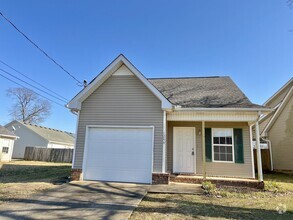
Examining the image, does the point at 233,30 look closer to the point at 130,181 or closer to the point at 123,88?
the point at 123,88

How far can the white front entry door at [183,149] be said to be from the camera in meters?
10.4

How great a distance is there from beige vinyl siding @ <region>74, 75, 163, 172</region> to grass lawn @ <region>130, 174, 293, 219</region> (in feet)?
8.76

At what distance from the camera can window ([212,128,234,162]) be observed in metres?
10.3

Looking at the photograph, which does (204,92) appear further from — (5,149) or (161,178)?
(5,149)

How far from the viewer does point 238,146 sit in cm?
1026

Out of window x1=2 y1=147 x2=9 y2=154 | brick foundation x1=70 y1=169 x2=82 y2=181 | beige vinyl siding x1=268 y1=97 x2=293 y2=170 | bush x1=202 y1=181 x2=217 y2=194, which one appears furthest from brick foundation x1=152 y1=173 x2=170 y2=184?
window x1=2 y1=147 x2=9 y2=154

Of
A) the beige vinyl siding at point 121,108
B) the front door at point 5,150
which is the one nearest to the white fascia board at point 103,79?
the beige vinyl siding at point 121,108

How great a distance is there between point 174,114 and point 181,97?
162 cm

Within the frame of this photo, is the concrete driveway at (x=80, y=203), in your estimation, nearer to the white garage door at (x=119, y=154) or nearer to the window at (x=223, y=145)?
the white garage door at (x=119, y=154)

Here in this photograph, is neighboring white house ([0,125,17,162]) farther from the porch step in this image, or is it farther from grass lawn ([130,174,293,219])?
→ grass lawn ([130,174,293,219])

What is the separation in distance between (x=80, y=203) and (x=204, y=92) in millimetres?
8165

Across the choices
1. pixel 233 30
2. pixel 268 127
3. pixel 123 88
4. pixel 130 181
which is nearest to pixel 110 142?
pixel 130 181

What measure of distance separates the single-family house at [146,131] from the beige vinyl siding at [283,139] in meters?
6.53

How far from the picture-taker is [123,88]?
9625 millimetres
